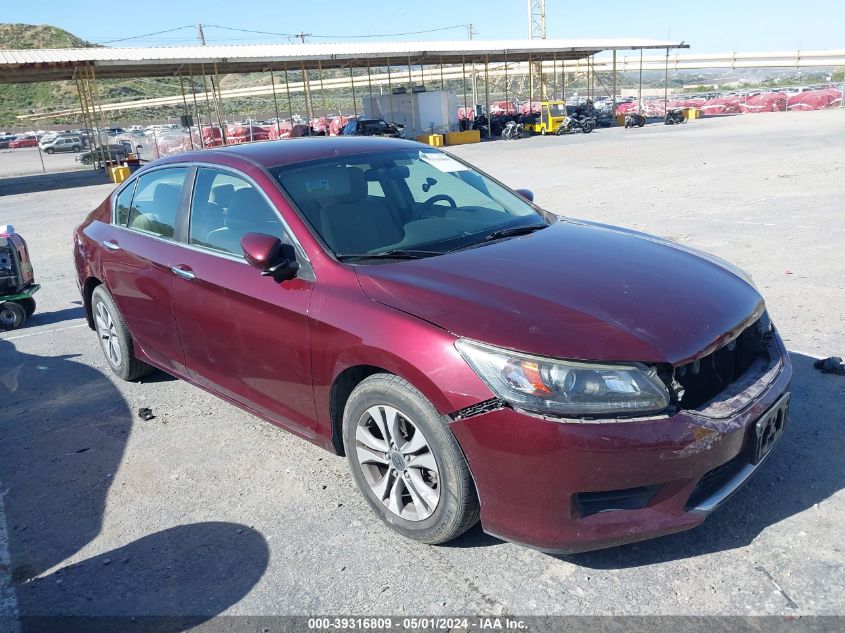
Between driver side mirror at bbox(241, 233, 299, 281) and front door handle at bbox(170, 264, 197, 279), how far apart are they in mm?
707

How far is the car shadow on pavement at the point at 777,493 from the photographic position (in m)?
2.95

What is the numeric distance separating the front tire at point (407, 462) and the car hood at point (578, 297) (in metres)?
0.37

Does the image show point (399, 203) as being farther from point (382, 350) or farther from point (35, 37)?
A: point (35, 37)

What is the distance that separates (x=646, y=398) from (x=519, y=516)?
2.13 feet

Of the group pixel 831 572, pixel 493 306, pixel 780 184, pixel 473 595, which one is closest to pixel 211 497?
pixel 473 595

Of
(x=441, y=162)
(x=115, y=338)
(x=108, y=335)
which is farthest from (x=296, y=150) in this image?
(x=108, y=335)

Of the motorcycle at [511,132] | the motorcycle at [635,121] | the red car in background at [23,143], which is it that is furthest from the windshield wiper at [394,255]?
the red car in background at [23,143]

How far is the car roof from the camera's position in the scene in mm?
4043

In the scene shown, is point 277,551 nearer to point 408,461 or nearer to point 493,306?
point 408,461

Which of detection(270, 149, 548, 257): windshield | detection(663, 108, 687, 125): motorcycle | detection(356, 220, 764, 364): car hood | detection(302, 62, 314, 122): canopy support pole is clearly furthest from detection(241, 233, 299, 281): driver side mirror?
detection(663, 108, 687, 125): motorcycle

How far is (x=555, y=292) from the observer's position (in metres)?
3.01

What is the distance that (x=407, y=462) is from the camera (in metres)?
3.03

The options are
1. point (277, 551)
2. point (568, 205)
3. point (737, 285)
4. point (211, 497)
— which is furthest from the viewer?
point (568, 205)

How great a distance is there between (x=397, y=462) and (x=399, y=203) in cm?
156
